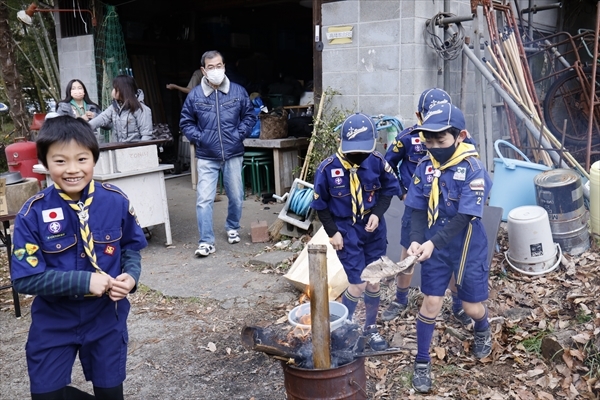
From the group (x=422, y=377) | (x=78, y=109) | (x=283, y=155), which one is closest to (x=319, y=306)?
(x=422, y=377)

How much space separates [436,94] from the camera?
15.7 feet

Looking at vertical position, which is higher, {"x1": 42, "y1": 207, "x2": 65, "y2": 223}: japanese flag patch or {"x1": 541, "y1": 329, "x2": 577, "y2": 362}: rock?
{"x1": 42, "y1": 207, "x2": 65, "y2": 223}: japanese flag patch

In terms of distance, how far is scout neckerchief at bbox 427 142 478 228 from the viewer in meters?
3.75

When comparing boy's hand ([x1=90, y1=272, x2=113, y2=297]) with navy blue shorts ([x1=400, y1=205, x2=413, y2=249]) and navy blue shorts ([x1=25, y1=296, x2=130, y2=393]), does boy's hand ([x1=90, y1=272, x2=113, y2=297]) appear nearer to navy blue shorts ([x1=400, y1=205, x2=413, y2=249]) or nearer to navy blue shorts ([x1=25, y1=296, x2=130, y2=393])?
navy blue shorts ([x1=25, y1=296, x2=130, y2=393])

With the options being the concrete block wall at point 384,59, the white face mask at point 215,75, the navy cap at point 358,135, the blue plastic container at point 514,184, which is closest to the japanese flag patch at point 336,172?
the navy cap at point 358,135

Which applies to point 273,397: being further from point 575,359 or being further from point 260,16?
point 260,16

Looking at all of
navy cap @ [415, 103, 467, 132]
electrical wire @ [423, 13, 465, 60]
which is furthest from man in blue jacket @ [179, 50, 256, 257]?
navy cap @ [415, 103, 467, 132]

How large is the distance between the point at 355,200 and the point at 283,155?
207 inches

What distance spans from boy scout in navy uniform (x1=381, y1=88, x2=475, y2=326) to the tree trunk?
891 centimetres

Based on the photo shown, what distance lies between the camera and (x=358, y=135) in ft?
13.1

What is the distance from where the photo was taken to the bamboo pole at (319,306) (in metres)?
2.81

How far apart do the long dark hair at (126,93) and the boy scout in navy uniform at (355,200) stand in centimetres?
389

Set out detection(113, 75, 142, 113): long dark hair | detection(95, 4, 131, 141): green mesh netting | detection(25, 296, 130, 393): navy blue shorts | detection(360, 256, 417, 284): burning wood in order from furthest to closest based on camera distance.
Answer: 1. detection(95, 4, 131, 141): green mesh netting
2. detection(113, 75, 142, 113): long dark hair
3. detection(360, 256, 417, 284): burning wood
4. detection(25, 296, 130, 393): navy blue shorts

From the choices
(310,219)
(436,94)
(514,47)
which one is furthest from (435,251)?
(514,47)
